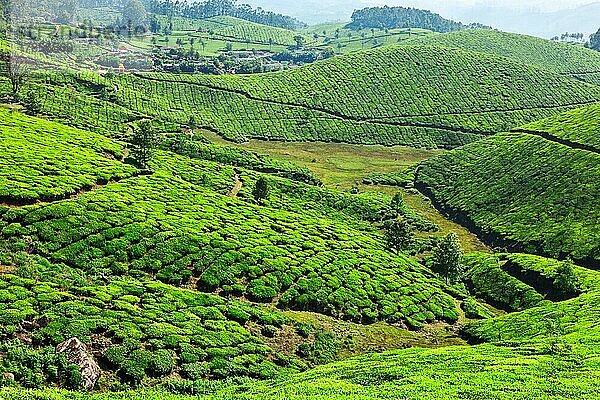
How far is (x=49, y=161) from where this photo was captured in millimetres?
80250

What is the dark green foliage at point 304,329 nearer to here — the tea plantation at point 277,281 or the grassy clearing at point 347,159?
the tea plantation at point 277,281

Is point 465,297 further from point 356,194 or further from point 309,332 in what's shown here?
point 356,194

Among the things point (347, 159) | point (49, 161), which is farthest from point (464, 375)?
point (347, 159)

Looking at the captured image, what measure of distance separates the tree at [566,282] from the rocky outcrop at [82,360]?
60.4 meters

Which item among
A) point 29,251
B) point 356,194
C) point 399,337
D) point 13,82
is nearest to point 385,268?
point 399,337

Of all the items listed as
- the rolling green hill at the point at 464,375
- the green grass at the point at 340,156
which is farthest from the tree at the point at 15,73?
the rolling green hill at the point at 464,375

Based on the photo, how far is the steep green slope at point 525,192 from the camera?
100 metres

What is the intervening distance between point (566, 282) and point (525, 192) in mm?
51612

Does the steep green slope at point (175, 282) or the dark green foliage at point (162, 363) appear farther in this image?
the steep green slope at point (175, 282)

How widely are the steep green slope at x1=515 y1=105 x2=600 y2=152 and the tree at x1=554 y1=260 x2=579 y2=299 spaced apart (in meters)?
64.0

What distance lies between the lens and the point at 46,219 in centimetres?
6022

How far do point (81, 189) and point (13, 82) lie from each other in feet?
348

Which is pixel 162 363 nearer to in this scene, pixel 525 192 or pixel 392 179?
pixel 525 192

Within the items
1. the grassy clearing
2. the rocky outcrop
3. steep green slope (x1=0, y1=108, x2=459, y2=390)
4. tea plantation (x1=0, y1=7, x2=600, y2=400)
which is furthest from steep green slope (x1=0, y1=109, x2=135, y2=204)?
the grassy clearing
